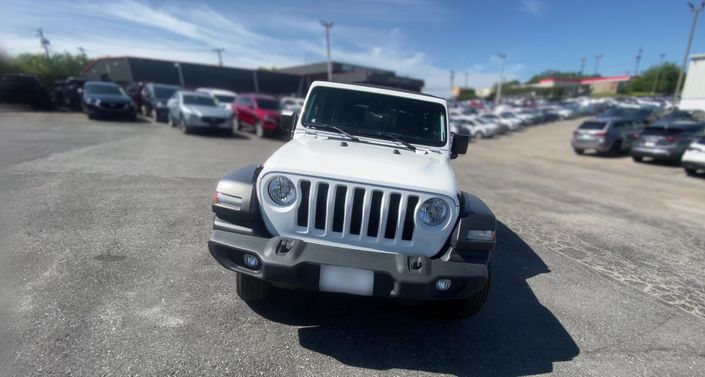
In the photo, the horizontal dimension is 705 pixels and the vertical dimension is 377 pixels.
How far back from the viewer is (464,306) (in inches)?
117

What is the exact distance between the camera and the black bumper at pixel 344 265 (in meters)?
2.41

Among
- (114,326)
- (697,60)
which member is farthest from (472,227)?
(697,60)

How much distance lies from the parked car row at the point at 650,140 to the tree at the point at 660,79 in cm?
7131

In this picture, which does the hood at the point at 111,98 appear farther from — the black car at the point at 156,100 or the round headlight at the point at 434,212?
the round headlight at the point at 434,212

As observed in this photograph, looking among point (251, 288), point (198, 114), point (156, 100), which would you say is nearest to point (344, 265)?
point (251, 288)

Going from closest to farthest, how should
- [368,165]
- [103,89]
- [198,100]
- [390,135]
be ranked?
1. [368,165]
2. [390,135]
3. [198,100]
4. [103,89]

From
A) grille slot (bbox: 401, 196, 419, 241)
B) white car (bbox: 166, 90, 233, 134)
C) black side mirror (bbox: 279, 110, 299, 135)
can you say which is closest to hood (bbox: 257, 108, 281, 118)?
white car (bbox: 166, 90, 233, 134)

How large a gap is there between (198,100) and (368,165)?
1390 cm

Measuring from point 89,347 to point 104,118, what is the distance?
16.9 m

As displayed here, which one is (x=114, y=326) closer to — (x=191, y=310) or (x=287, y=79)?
(x=191, y=310)

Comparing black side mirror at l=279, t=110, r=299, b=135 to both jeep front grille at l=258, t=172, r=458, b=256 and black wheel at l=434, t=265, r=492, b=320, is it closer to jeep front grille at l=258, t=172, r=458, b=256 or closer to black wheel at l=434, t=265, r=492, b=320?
jeep front grille at l=258, t=172, r=458, b=256

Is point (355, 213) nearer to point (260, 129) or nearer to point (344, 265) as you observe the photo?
point (344, 265)

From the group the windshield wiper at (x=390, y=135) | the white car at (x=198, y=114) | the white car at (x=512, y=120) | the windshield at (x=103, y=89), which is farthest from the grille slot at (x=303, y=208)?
the white car at (x=512, y=120)

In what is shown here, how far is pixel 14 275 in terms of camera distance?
334 cm
